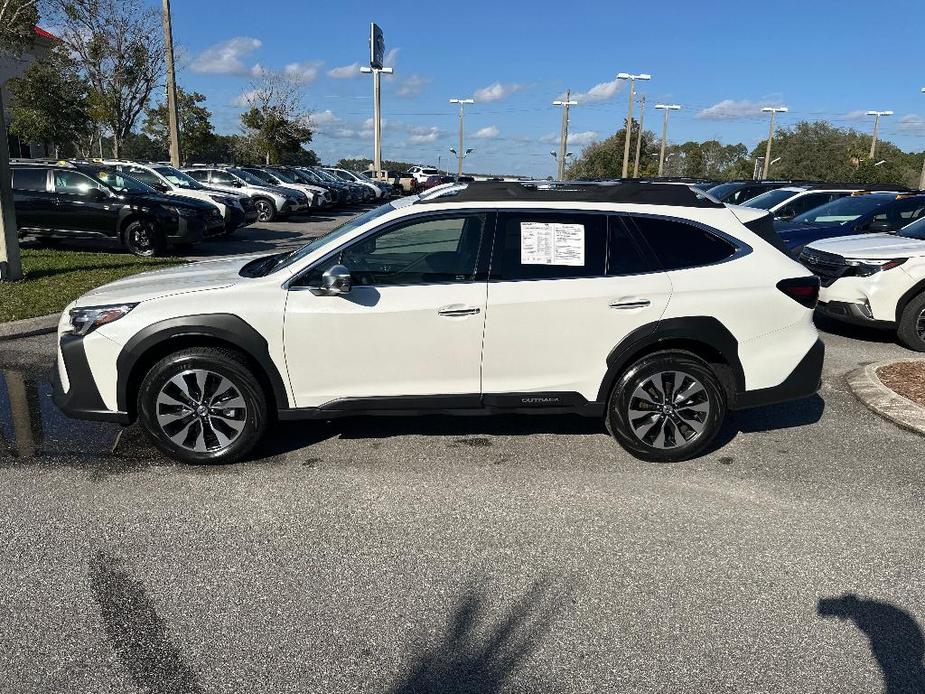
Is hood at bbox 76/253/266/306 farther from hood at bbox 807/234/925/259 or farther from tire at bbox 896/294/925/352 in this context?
tire at bbox 896/294/925/352

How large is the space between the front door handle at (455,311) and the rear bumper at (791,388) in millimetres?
1838

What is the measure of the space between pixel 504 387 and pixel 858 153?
65738 mm

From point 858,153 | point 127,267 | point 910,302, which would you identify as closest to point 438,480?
point 910,302

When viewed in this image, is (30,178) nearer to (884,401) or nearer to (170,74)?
(170,74)

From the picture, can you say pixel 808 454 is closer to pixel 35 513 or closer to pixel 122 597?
pixel 122 597

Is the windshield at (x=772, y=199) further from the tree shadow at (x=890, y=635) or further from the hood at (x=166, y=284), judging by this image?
the tree shadow at (x=890, y=635)

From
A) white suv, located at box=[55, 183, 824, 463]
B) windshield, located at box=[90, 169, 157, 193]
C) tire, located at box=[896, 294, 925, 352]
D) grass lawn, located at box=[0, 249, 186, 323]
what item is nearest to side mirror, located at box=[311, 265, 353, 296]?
white suv, located at box=[55, 183, 824, 463]

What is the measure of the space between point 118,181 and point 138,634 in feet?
42.2

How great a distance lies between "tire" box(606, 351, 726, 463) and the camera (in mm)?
4543

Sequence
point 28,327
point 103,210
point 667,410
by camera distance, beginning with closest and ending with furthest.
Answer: point 667,410, point 28,327, point 103,210

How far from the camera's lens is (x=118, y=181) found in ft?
45.4

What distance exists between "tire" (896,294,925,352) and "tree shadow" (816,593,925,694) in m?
5.31

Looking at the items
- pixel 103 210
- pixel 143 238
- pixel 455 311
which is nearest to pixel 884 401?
pixel 455 311

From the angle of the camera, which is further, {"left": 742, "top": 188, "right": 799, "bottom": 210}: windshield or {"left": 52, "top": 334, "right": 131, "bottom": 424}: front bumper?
{"left": 742, "top": 188, "right": 799, "bottom": 210}: windshield
